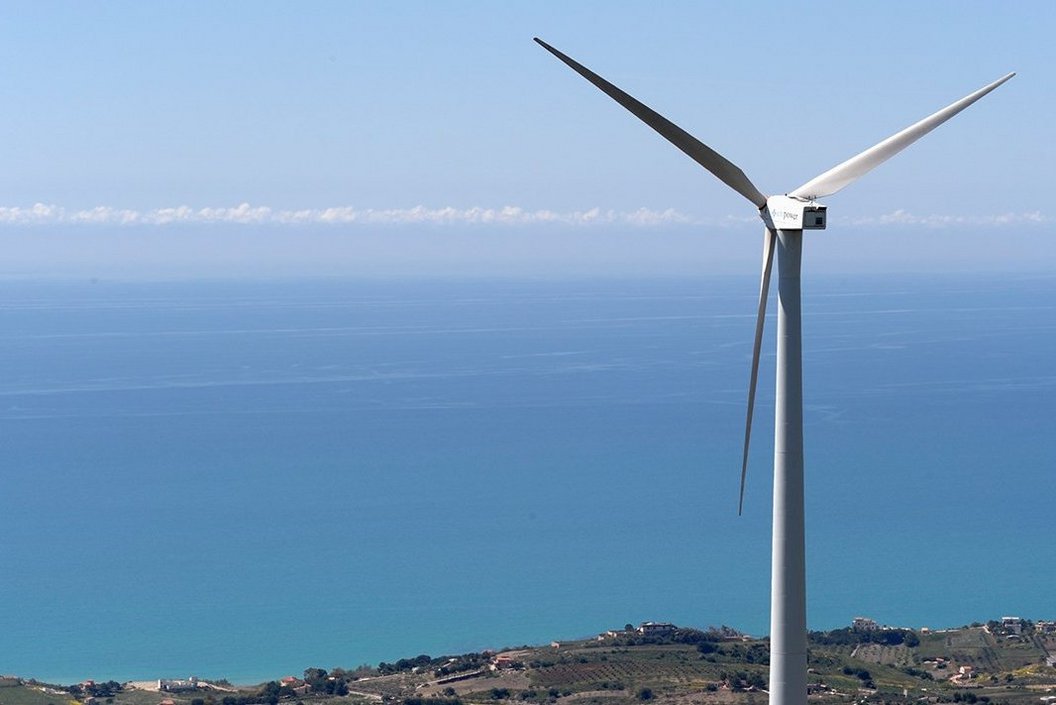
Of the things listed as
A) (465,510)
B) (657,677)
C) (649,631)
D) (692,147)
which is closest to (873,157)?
(692,147)

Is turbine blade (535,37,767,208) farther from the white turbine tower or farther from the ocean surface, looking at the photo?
the ocean surface

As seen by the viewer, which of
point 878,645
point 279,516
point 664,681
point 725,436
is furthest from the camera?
point 725,436

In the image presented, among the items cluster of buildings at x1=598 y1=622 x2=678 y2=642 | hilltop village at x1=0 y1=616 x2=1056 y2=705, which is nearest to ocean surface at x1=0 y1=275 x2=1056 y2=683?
cluster of buildings at x1=598 y1=622 x2=678 y2=642

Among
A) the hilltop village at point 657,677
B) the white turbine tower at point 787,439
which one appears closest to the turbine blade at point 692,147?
the white turbine tower at point 787,439

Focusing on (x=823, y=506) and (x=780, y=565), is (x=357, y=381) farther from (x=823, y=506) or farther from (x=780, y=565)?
(x=780, y=565)

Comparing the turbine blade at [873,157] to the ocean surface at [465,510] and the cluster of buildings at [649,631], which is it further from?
the ocean surface at [465,510]

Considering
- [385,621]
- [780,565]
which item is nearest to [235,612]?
[385,621]

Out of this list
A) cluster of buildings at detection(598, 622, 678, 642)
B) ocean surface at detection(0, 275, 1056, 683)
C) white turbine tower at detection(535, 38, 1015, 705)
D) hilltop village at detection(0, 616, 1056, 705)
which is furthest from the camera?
ocean surface at detection(0, 275, 1056, 683)
